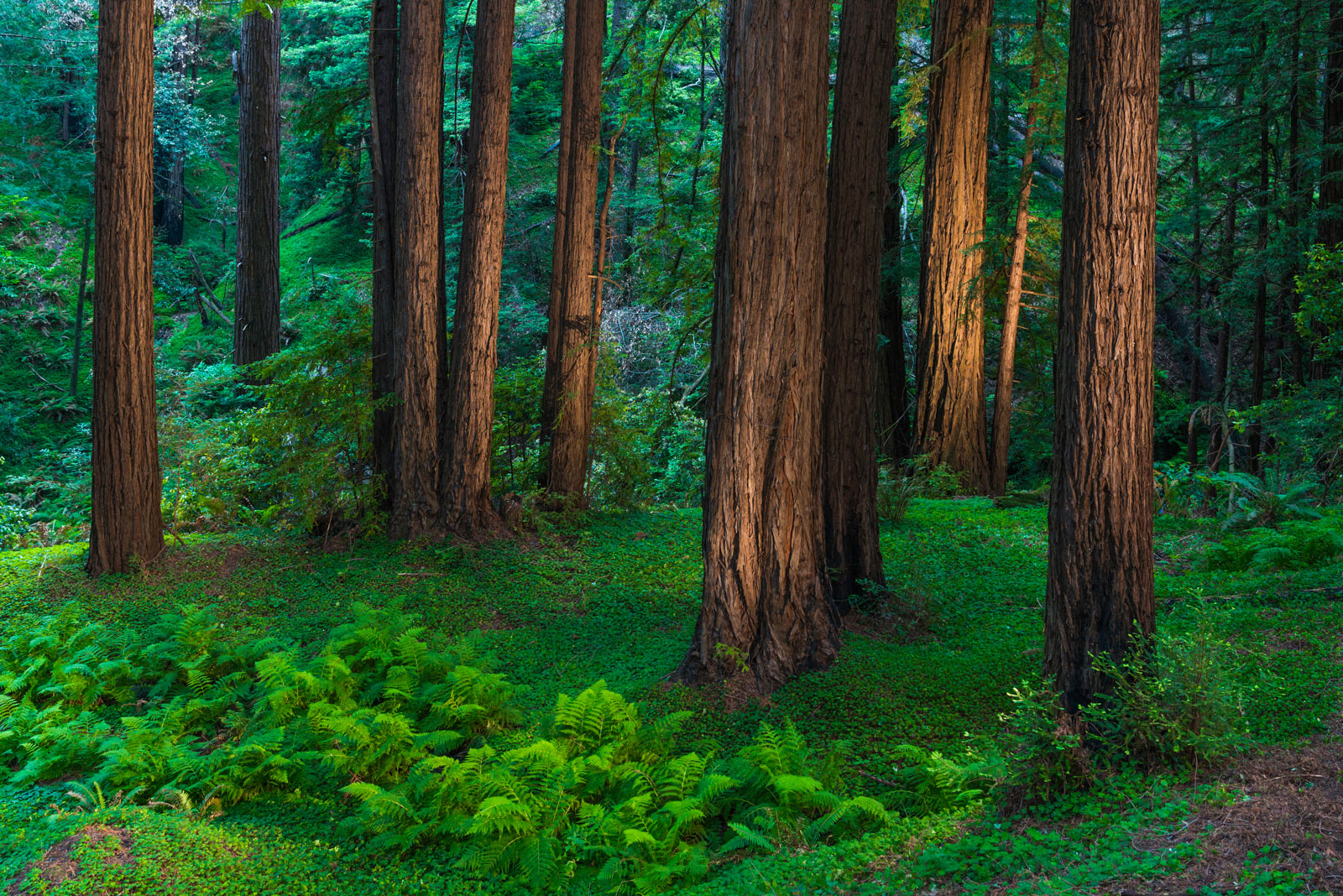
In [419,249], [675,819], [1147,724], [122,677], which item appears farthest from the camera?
[419,249]

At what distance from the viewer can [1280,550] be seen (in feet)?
22.9

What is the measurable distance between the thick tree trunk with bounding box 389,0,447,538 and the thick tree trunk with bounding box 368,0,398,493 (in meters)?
0.28

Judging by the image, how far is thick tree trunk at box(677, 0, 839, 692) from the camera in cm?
534

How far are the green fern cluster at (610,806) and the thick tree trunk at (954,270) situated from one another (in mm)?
7136

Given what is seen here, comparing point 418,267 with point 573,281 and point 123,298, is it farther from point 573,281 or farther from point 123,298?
point 123,298

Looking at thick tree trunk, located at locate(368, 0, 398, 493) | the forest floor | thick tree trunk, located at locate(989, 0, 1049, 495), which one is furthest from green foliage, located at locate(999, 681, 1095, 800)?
thick tree trunk, located at locate(989, 0, 1049, 495)

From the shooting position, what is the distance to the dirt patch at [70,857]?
405 centimetres

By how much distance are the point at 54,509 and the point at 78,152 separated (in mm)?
16873

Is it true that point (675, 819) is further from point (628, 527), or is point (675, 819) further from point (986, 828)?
point (628, 527)

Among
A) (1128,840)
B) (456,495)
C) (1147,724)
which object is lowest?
(1128,840)

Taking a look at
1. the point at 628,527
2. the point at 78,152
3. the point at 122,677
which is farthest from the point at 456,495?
the point at 78,152

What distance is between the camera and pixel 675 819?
414cm

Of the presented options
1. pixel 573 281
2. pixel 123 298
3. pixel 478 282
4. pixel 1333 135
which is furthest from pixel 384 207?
pixel 1333 135

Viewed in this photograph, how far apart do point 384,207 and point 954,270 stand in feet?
22.3
